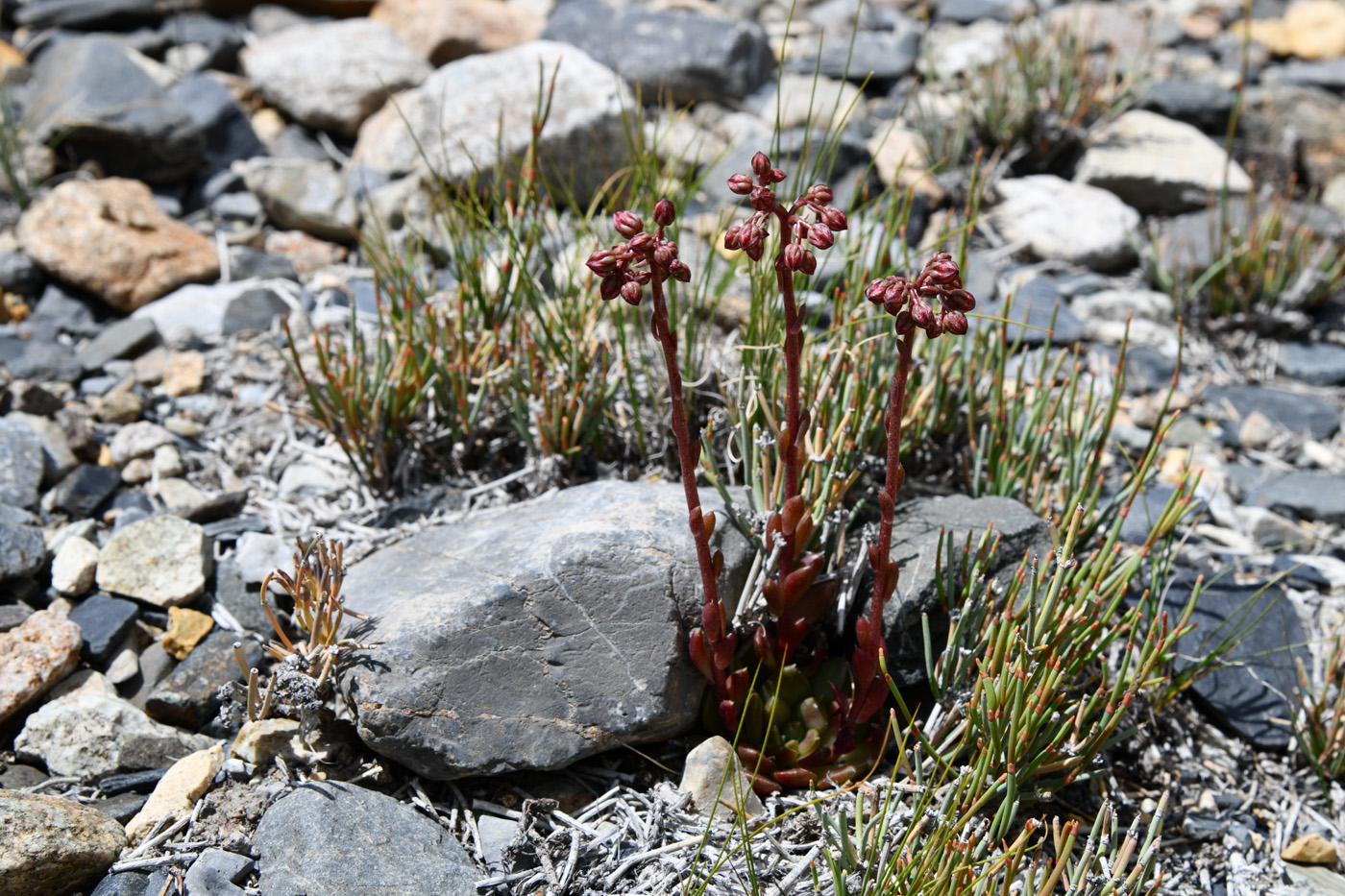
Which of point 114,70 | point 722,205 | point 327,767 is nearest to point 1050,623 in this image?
point 327,767

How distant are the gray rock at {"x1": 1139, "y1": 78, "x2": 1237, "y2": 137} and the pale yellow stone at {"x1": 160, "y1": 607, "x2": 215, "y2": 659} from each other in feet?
18.6

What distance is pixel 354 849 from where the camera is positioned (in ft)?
7.05

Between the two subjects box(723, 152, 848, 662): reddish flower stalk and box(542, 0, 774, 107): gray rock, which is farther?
box(542, 0, 774, 107): gray rock

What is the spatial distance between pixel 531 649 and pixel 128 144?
403 centimetres

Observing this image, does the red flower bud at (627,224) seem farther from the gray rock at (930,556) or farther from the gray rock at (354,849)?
the gray rock at (354,849)

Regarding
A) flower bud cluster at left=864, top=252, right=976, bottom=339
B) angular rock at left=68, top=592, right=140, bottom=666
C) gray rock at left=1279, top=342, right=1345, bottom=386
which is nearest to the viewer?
flower bud cluster at left=864, top=252, right=976, bottom=339

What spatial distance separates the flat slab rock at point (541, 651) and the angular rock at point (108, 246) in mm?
2497

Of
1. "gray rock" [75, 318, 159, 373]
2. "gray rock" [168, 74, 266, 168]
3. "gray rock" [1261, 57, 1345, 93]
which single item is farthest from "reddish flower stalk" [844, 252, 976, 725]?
"gray rock" [1261, 57, 1345, 93]

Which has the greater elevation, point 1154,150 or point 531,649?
point 1154,150

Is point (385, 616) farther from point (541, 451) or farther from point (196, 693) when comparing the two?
point (541, 451)

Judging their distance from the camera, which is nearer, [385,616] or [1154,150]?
[385,616]

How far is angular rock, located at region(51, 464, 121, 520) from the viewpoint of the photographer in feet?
10.4

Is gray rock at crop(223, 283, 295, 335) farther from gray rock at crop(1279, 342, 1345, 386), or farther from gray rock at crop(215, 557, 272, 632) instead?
gray rock at crop(1279, 342, 1345, 386)

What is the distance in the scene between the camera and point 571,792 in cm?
249
